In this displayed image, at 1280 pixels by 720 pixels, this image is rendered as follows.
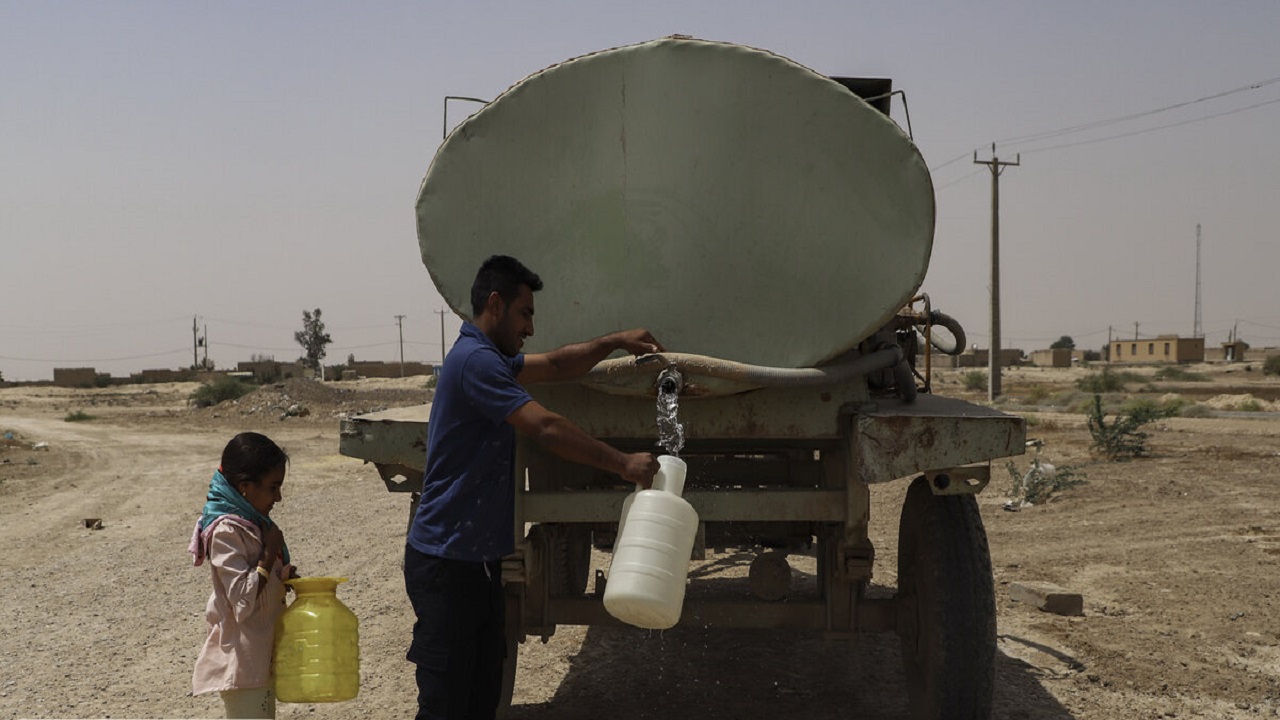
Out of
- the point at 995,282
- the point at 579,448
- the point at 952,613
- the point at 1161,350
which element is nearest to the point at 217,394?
the point at 995,282

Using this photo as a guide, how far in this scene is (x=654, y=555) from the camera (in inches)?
110

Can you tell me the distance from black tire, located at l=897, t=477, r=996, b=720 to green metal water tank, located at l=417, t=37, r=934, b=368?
839 mm

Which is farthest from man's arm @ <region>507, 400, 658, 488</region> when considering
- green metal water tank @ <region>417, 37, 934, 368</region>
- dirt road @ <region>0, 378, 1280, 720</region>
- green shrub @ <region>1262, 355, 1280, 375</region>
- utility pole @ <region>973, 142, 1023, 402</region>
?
green shrub @ <region>1262, 355, 1280, 375</region>

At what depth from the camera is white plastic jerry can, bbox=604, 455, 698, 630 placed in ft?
9.05

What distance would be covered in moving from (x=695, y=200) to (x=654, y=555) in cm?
129

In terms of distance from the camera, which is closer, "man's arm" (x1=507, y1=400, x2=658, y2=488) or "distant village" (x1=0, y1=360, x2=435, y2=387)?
"man's arm" (x1=507, y1=400, x2=658, y2=488)

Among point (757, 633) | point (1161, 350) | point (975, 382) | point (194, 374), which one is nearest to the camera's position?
point (757, 633)

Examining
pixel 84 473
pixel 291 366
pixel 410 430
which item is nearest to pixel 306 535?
pixel 410 430

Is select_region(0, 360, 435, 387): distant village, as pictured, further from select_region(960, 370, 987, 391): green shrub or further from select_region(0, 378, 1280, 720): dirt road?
select_region(0, 378, 1280, 720): dirt road

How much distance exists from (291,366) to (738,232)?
7629cm

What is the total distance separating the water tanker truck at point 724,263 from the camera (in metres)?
3.40

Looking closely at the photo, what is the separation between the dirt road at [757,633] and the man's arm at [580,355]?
5.75 ft

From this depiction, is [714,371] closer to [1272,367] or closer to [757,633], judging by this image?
[757,633]

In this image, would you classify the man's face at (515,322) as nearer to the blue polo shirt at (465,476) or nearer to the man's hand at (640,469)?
the blue polo shirt at (465,476)
